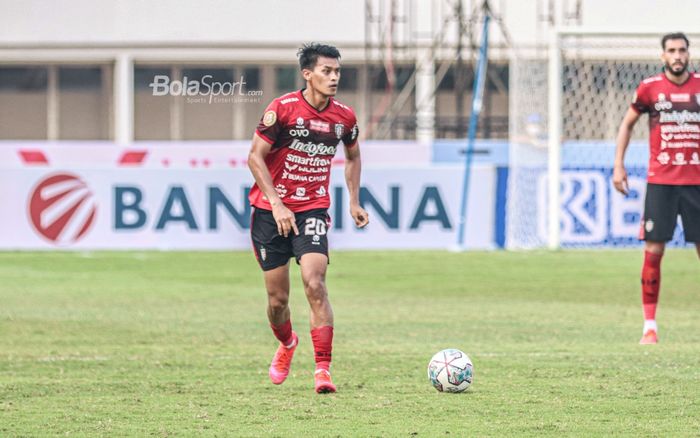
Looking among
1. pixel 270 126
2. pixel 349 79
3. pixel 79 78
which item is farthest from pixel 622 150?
pixel 79 78

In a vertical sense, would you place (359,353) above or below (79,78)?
below

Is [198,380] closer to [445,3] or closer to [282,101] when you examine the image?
[282,101]

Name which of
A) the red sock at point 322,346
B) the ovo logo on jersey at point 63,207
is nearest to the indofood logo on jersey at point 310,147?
the red sock at point 322,346

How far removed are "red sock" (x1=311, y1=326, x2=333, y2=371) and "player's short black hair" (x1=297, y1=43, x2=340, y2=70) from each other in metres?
1.43

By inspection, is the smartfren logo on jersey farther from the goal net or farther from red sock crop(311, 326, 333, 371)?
the goal net

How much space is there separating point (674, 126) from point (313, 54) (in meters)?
3.30

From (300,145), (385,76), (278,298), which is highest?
(385,76)

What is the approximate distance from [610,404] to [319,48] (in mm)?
2467

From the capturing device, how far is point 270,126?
777 centimetres

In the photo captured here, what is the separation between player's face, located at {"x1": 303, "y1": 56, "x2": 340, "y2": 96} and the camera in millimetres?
7785

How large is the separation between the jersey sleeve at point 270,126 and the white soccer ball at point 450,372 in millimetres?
1482

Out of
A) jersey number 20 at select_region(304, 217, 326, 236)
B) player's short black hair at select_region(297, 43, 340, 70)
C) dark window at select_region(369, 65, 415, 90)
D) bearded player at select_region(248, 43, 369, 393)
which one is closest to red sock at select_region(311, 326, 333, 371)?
bearded player at select_region(248, 43, 369, 393)

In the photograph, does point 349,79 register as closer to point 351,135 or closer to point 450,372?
point 351,135

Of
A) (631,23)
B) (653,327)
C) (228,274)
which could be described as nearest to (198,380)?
(653,327)
